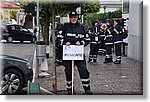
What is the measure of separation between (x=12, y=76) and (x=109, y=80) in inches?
130

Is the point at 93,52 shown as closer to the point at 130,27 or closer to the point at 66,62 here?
the point at 130,27

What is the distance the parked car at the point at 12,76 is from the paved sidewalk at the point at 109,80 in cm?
86

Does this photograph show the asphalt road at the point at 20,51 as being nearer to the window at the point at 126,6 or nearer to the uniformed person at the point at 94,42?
the uniformed person at the point at 94,42

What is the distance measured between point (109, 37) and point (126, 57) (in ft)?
6.99

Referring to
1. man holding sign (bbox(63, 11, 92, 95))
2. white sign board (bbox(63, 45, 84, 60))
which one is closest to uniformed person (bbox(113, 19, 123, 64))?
man holding sign (bbox(63, 11, 92, 95))

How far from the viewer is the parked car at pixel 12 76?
8.62 meters

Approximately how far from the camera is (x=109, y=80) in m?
11.0

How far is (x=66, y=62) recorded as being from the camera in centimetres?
862

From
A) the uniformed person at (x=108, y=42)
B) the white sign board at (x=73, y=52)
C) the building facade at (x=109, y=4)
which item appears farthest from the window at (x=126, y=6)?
the white sign board at (x=73, y=52)

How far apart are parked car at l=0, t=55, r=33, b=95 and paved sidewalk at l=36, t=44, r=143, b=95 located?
856 mm

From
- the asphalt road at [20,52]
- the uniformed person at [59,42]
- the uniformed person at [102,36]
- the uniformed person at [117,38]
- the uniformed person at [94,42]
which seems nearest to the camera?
the uniformed person at [59,42]

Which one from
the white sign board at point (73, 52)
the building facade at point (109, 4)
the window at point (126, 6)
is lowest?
the white sign board at point (73, 52)

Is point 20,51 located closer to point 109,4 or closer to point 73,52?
point 109,4

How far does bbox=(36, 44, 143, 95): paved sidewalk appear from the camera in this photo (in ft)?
30.4
